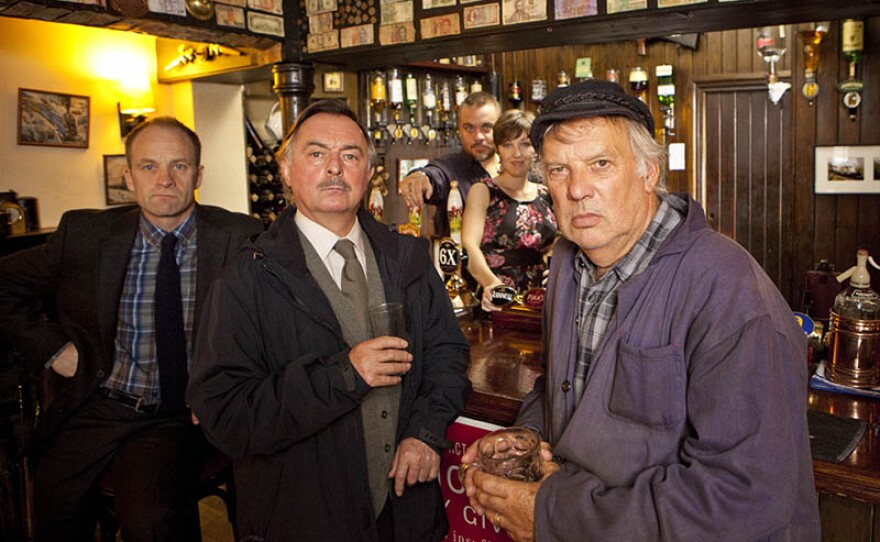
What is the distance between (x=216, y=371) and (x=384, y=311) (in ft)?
1.47

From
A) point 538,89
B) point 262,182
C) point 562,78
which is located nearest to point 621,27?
point 562,78

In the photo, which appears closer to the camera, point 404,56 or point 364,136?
point 364,136

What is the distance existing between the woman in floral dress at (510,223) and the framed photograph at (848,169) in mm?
2982

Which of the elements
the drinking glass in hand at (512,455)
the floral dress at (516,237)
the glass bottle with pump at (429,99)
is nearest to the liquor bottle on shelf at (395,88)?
the glass bottle with pump at (429,99)

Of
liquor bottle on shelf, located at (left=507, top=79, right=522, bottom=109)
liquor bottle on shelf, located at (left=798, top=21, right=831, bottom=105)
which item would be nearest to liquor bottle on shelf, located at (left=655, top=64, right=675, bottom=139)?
liquor bottle on shelf, located at (left=798, top=21, right=831, bottom=105)

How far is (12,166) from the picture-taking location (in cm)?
470

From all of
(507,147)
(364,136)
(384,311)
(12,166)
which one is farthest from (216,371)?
(12,166)

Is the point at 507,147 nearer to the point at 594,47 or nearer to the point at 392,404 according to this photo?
the point at 392,404

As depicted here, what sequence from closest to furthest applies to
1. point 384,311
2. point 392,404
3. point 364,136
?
1. point 384,311
2. point 392,404
3. point 364,136

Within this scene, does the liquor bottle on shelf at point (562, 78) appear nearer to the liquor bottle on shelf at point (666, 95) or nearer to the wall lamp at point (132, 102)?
the liquor bottle on shelf at point (666, 95)

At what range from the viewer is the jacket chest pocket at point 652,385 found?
1.32 metres

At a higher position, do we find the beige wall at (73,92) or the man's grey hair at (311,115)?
the beige wall at (73,92)

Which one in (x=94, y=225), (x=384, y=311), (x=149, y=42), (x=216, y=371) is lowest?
(x=216, y=371)

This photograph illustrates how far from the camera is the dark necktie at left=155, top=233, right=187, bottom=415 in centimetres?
235
